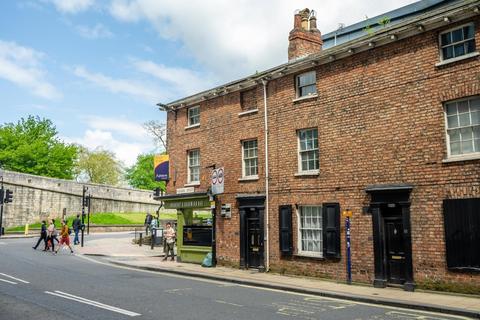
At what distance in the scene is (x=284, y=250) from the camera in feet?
56.2

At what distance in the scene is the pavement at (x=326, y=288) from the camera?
10.9 metres

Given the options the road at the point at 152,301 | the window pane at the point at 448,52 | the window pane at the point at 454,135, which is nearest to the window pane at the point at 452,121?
the window pane at the point at 454,135

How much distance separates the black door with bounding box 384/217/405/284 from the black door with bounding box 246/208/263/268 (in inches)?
218

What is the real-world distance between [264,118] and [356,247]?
6.63 m

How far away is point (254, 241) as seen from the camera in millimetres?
18734

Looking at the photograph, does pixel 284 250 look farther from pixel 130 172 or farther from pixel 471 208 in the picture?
pixel 130 172

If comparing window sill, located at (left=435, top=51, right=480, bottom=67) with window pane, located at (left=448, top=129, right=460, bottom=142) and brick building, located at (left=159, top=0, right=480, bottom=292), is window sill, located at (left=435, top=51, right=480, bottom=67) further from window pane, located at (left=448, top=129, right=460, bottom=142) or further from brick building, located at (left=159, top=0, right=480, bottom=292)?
window pane, located at (left=448, top=129, right=460, bottom=142)

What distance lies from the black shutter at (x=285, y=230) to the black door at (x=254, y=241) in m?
1.27

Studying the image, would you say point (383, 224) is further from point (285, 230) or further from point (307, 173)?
point (285, 230)

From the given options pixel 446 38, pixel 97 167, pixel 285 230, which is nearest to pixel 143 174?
pixel 97 167

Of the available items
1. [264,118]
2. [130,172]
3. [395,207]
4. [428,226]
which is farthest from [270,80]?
[130,172]

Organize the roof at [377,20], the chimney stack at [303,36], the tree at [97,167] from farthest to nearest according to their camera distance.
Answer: the tree at [97,167], the roof at [377,20], the chimney stack at [303,36]

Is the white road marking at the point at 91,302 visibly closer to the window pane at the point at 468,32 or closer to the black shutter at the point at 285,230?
the black shutter at the point at 285,230

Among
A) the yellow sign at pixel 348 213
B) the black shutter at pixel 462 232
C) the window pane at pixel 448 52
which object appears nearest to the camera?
→ the black shutter at pixel 462 232
